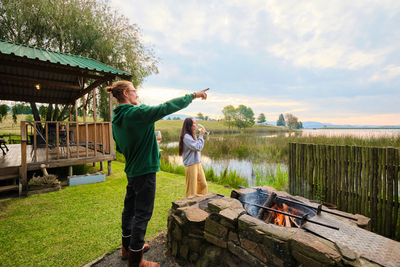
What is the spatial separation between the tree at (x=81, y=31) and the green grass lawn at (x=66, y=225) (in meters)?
8.37

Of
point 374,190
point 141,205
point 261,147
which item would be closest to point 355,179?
point 374,190

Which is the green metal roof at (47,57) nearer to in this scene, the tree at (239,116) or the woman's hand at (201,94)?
the woman's hand at (201,94)

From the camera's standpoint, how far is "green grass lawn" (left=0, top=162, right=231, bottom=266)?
2.31 m

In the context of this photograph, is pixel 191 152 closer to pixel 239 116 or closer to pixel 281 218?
pixel 281 218

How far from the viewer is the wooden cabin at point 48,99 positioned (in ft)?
15.1

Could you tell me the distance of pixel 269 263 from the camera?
4.96 feet

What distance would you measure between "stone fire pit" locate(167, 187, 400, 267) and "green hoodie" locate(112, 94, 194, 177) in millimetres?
827

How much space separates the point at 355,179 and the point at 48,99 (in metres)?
12.1

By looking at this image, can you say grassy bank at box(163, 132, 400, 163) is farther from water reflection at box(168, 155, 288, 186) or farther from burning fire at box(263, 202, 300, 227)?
burning fire at box(263, 202, 300, 227)

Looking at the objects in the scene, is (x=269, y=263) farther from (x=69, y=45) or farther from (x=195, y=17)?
(x=69, y=45)

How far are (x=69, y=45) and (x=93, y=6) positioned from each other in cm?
298

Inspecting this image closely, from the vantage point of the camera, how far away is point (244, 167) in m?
8.40

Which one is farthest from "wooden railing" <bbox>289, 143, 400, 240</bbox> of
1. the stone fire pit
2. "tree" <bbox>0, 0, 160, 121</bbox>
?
"tree" <bbox>0, 0, 160, 121</bbox>

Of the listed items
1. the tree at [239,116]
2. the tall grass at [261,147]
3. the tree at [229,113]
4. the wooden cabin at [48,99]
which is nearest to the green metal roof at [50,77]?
the wooden cabin at [48,99]
